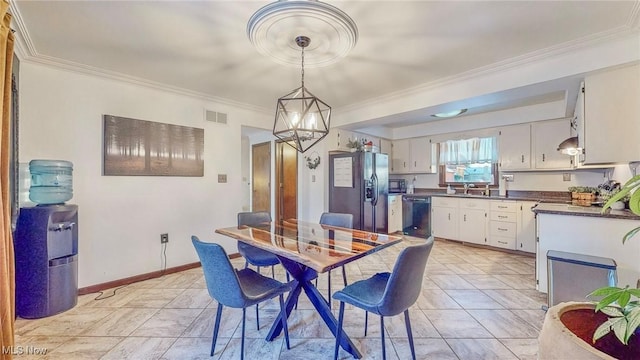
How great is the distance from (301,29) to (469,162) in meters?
4.58

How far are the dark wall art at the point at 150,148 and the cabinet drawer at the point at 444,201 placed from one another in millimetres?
4078

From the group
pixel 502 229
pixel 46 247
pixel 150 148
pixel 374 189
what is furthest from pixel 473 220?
pixel 46 247

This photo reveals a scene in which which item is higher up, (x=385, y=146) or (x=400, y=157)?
(x=385, y=146)

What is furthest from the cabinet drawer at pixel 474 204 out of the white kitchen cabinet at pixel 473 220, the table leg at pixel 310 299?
the table leg at pixel 310 299

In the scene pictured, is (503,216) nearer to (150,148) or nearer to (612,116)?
(612,116)

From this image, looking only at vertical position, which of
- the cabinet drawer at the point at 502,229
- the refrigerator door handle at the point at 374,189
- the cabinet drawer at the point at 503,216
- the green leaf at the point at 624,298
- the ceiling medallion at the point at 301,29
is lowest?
the cabinet drawer at the point at 502,229

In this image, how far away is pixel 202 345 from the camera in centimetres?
194

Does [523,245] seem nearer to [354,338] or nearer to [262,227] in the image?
[354,338]

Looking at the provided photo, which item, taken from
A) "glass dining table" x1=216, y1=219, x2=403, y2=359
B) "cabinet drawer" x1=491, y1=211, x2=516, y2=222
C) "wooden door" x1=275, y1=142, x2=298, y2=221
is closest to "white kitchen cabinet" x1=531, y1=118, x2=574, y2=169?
"cabinet drawer" x1=491, y1=211, x2=516, y2=222

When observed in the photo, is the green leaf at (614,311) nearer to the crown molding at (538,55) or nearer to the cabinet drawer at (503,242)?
the crown molding at (538,55)

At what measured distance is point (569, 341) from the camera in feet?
2.65

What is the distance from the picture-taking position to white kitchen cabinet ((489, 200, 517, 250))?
421 cm

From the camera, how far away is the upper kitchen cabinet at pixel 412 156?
559cm

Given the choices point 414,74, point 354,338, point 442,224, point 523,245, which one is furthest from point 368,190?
point 354,338
